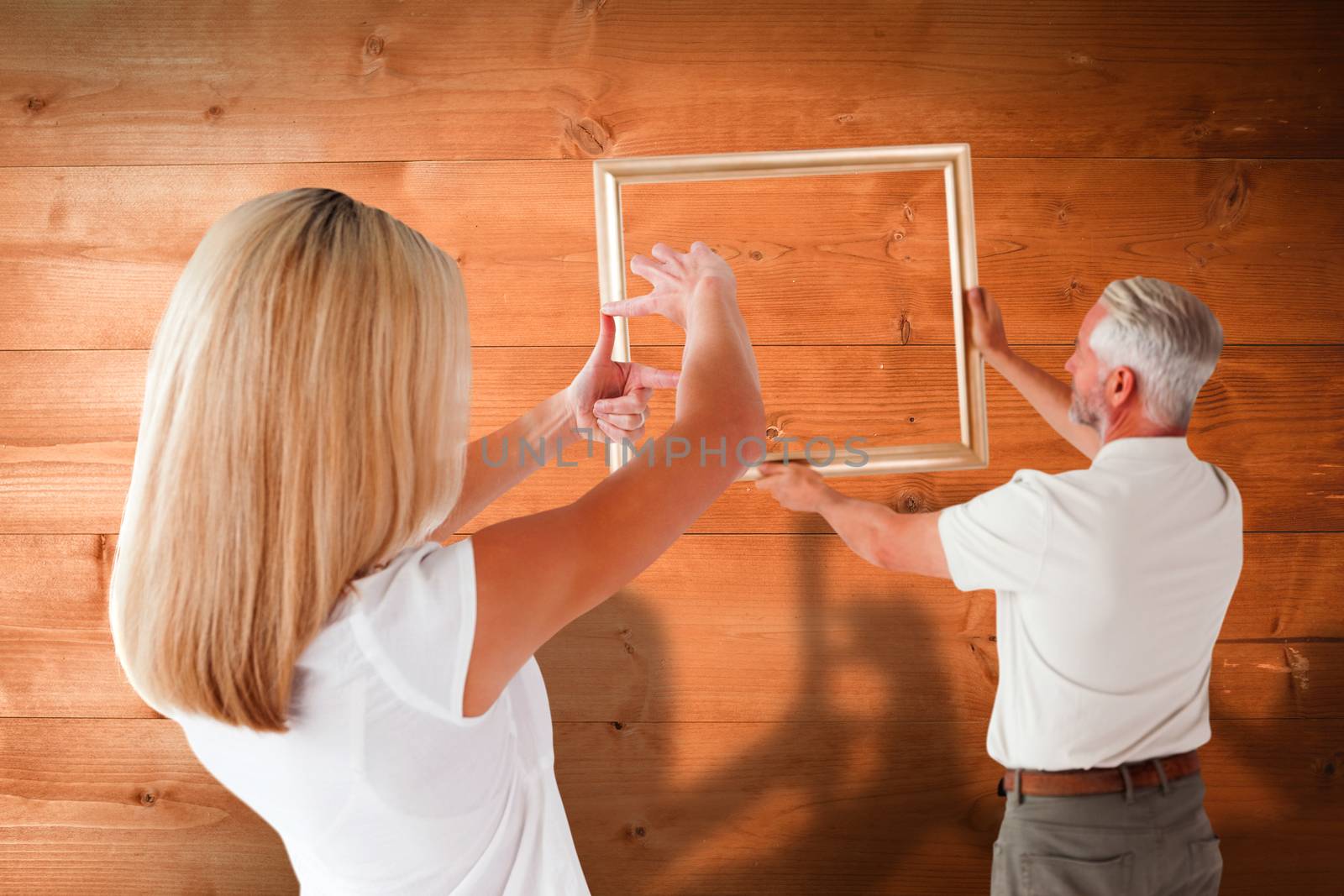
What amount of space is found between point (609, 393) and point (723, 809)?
2.28 ft

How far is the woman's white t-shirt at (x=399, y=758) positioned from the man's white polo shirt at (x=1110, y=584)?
58 cm

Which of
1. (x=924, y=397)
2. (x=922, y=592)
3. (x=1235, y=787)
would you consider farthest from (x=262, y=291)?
(x=1235, y=787)

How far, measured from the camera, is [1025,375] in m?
1.18

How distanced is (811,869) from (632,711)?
0.37 metres

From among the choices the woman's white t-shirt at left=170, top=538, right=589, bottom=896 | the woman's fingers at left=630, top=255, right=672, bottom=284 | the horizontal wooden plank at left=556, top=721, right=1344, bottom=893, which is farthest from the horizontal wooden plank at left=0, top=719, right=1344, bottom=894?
the woman's fingers at left=630, top=255, right=672, bottom=284

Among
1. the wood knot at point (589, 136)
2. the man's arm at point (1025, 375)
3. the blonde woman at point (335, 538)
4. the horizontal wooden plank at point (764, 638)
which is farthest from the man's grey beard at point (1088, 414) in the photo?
the wood knot at point (589, 136)

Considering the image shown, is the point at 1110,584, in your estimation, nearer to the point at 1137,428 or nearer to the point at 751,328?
the point at 1137,428

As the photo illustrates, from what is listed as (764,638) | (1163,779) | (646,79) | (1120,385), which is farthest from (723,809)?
(646,79)

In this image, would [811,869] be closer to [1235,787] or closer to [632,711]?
[632,711]

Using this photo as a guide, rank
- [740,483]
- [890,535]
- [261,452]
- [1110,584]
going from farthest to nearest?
[740,483], [890,535], [1110,584], [261,452]

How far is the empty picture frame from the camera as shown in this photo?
1170 mm

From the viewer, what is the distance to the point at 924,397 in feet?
4.07

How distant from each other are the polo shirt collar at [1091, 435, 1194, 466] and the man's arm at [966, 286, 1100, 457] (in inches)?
6.5

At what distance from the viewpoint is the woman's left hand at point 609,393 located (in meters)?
0.98
